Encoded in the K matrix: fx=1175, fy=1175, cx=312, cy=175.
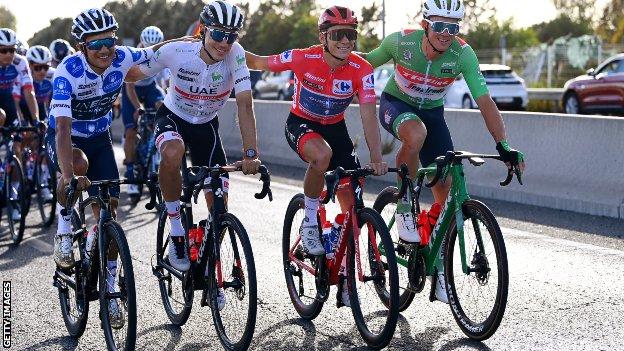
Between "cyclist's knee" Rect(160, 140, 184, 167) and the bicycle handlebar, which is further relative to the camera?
"cyclist's knee" Rect(160, 140, 184, 167)

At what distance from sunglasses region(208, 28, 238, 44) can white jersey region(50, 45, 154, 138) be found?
0.56 meters

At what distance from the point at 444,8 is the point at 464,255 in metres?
1.74

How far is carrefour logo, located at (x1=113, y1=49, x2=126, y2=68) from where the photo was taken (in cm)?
746

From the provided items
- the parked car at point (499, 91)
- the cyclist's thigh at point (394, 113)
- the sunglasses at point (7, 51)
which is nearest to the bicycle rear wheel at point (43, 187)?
the sunglasses at point (7, 51)

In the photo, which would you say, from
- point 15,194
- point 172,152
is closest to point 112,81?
point 172,152

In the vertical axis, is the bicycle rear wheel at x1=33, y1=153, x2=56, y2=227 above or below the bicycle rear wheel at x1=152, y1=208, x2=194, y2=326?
below

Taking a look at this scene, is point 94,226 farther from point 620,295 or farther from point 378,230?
point 620,295

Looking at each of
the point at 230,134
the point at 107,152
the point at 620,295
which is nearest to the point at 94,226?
the point at 107,152

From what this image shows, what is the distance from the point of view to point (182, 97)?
25.0 feet

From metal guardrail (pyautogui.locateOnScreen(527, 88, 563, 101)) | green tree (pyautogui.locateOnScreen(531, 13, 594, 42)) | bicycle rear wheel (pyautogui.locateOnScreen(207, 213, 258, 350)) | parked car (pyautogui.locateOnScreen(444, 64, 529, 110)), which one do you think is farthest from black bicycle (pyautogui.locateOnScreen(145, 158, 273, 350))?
green tree (pyautogui.locateOnScreen(531, 13, 594, 42))

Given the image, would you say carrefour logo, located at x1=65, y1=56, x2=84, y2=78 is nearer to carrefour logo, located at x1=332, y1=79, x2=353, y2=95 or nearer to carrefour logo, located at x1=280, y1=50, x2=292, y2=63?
carrefour logo, located at x1=280, y1=50, x2=292, y2=63

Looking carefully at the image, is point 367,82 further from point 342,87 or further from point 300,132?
point 300,132

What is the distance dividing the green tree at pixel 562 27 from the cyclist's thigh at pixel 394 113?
323 feet

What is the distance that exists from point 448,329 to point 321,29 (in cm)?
201
